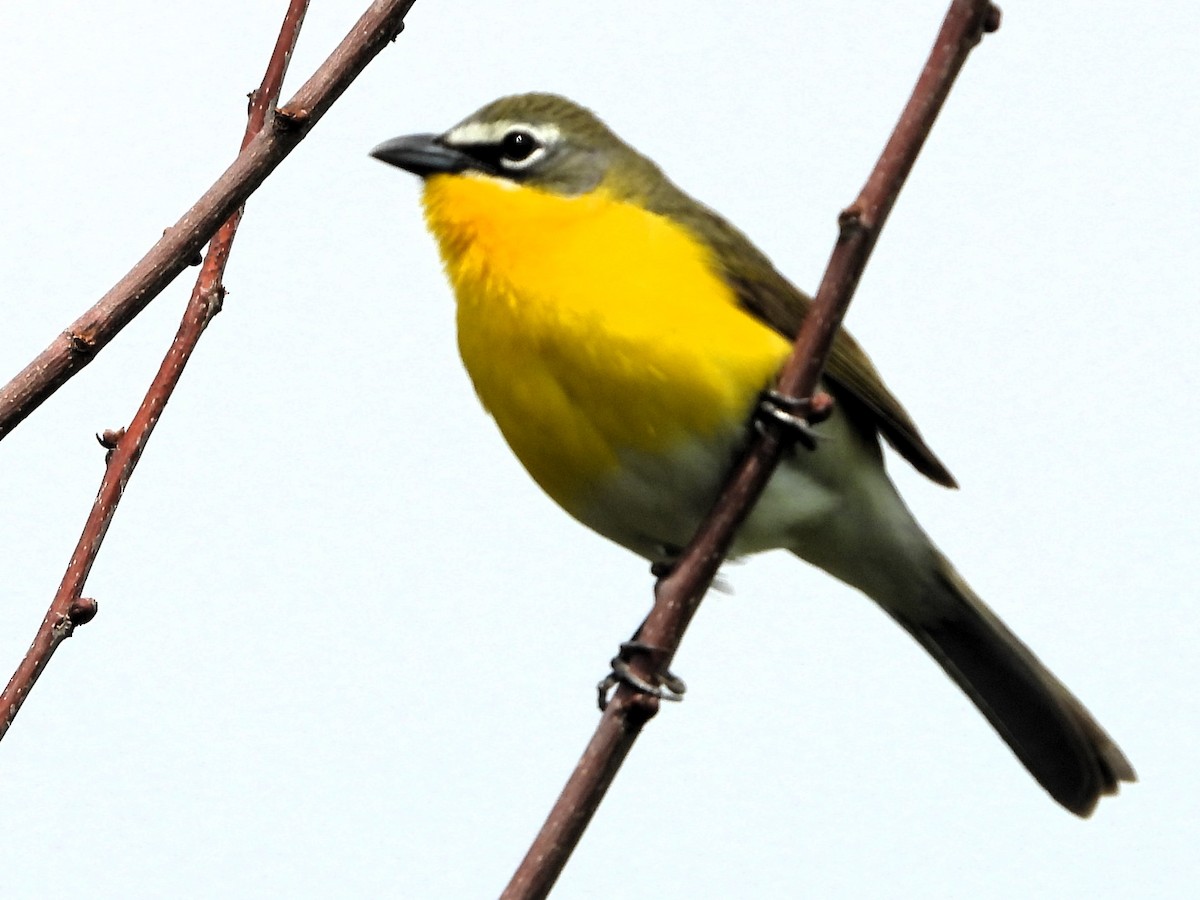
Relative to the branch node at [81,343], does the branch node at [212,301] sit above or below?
above

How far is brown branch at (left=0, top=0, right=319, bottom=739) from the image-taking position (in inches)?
111

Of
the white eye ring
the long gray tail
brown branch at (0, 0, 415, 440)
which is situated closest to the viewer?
brown branch at (0, 0, 415, 440)

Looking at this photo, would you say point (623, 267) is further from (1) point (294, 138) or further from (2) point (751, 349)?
(1) point (294, 138)

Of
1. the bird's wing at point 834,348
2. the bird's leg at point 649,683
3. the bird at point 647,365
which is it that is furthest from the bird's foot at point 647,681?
the bird's wing at point 834,348

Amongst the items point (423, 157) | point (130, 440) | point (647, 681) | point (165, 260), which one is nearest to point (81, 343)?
point (165, 260)

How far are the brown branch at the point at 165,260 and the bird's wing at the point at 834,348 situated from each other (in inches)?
95.7

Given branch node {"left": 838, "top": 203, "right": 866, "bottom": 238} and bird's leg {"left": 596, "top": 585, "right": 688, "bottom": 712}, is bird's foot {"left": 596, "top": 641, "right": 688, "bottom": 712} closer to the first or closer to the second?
bird's leg {"left": 596, "top": 585, "right": 688, "bottom": 712}

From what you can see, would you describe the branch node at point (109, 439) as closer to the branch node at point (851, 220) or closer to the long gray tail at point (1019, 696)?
the branch node at point (851, 220)

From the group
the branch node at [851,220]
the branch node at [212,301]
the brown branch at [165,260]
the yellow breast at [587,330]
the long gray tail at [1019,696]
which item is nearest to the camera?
the brown branch at [165,260]

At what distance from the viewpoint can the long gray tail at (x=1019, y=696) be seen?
5.45 meters

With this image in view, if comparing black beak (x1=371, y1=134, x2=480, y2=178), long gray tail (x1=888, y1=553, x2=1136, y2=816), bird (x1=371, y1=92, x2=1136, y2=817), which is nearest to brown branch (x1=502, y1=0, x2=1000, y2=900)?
bird (x1=371, y1=92, x2=1136, y2=817)

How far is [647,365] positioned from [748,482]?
114 centimetres

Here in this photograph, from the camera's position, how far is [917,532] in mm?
5359

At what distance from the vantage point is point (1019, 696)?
5.58 m
